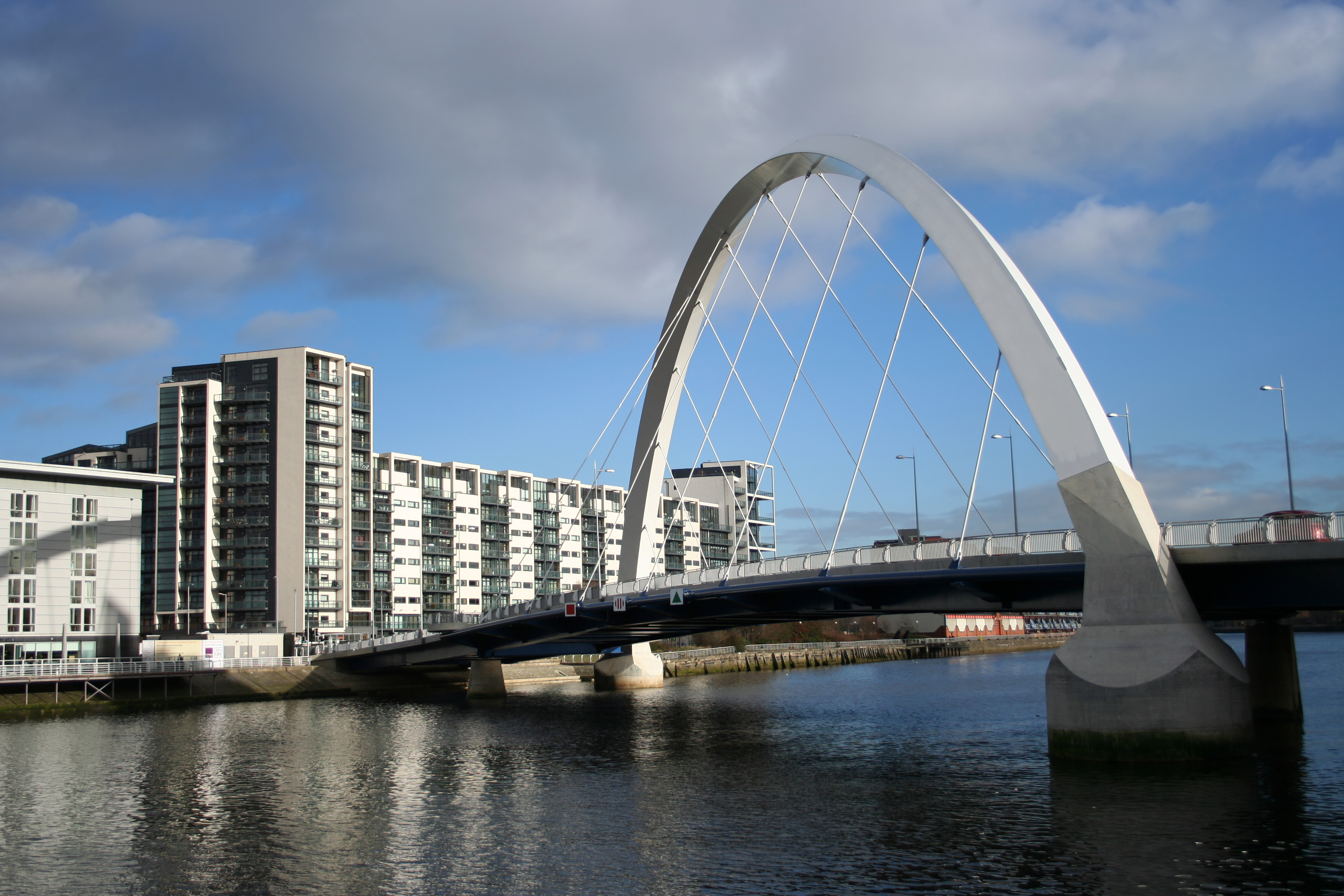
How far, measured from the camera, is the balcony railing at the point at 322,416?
111 m

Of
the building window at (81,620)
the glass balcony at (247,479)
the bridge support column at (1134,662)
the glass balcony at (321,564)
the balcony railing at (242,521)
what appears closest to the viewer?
the bridge support column at (1134,662)

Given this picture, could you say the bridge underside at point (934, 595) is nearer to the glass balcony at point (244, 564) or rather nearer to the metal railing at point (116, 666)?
the metal railing at point (116, 666)

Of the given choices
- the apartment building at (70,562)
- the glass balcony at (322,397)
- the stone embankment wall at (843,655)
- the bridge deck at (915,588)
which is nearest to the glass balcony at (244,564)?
the glass balcony at (322,397)

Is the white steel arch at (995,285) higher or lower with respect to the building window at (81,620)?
higher

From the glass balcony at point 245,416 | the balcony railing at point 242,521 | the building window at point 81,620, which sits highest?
the glass balcony at point 245,416

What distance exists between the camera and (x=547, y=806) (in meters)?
29.7

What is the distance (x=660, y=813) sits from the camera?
28.2 meters

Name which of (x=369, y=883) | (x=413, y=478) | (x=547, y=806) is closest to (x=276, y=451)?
(x=413, y=478)

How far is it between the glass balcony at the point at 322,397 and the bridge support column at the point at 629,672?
45053 millimetres

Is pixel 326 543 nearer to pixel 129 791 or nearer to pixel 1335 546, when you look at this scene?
pixel 129 791

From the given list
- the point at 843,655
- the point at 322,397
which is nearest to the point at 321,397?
the point at 322,397

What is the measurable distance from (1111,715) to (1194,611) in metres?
3.64

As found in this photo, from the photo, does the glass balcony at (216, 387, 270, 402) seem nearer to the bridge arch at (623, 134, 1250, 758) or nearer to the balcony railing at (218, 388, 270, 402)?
the balcony railing at (218, 388, 270, 402)

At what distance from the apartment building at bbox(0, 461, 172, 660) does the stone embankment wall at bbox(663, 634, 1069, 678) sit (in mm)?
38133
